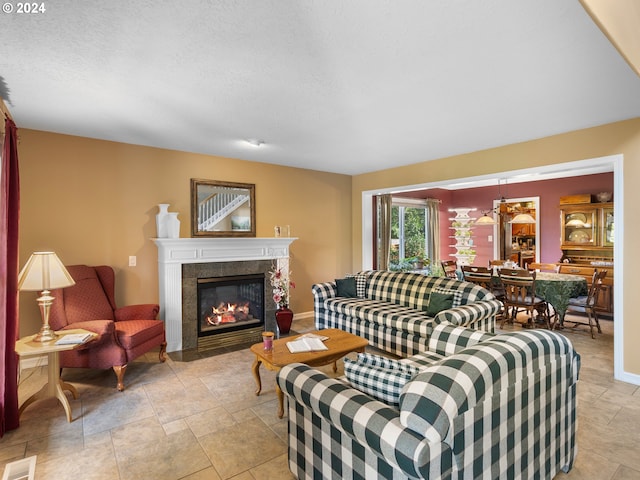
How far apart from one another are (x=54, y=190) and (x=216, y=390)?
288cm

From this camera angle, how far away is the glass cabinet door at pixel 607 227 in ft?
19.5

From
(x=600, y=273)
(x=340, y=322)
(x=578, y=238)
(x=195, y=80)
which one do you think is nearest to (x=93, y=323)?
(x=195, y=80)

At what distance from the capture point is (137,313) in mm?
3838

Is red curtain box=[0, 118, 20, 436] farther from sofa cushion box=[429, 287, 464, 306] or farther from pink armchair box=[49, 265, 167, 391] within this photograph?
sofa cushion box=[429, 287, 464, 306]

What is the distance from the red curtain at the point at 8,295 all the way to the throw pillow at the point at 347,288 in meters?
3.51

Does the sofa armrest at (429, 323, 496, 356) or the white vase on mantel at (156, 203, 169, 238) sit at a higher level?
the white vase on mantel at (156, 203, 169, 238)

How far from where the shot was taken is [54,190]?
12.6 feet

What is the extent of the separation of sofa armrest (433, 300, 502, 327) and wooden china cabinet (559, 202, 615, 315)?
3.24 m

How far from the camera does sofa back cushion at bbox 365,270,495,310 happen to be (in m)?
3.88

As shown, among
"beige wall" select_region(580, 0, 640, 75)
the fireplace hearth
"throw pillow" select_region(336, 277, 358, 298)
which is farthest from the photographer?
"throw pillow" select_region(336, 277, 358, 298)

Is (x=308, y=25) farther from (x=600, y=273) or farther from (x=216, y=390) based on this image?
(x=600, y=273)

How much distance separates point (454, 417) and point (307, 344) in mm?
1873

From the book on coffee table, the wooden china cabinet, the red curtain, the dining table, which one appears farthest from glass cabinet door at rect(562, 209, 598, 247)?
the red curtain

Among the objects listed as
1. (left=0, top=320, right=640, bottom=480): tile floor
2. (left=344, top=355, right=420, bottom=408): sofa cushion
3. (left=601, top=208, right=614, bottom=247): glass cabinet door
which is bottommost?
(left=0, top=320, right=640, bottom=480): tile floor
